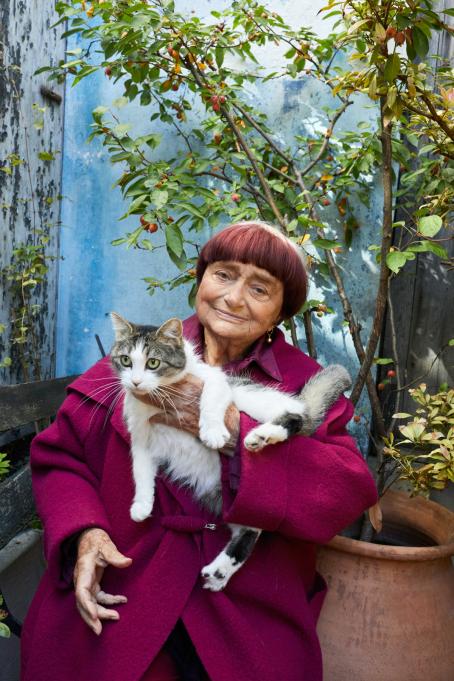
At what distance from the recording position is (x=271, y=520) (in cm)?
170

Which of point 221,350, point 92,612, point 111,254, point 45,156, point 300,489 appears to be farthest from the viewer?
point 111,254

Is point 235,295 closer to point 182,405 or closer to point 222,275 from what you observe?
point 222,275

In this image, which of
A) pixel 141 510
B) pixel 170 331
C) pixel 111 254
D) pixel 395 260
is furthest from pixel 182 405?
pixel 111 254

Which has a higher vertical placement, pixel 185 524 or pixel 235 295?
pixel 235 295

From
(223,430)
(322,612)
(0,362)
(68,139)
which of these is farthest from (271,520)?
(68,139)

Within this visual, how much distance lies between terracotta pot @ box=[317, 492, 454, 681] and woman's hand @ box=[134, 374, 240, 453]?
731mm

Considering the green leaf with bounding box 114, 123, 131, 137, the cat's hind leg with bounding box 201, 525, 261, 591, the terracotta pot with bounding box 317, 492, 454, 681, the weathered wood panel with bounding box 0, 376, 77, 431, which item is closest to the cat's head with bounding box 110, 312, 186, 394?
→ the cat's hind leg with bounding box 201, 525, 261, 591

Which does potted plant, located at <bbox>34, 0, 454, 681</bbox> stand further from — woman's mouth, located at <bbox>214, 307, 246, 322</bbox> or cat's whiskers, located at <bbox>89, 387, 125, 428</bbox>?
cat's whiskers, located at <bbox>89, 387, 125, 428</bbox>

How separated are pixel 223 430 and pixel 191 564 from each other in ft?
1.34

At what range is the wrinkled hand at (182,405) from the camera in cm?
185

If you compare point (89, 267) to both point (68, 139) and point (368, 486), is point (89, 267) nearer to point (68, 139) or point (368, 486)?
point (68, 139)

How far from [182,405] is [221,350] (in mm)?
331

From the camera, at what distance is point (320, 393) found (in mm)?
A: 1966

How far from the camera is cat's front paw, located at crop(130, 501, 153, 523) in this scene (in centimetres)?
179
